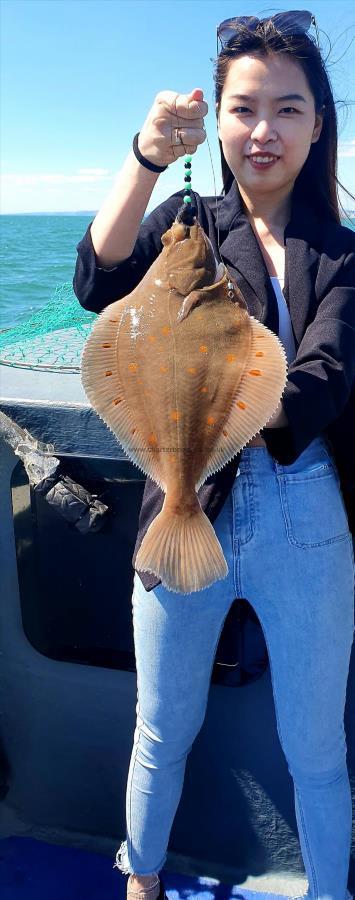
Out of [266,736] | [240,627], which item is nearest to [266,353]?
[240,627]

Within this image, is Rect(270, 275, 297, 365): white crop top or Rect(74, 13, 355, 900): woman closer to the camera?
Rect(74, 13, 355, 900): woman

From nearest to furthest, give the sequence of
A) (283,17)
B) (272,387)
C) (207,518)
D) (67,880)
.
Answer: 1. (272,387)
2. (207,518)
3. (283,17)
4. (67,880)

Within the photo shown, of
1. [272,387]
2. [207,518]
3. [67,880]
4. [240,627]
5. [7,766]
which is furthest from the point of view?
[7,766]

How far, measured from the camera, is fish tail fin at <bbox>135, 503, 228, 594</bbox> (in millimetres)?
1738

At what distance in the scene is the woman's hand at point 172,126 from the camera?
1.70 m

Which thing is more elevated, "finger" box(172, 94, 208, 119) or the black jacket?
"finger" box(172, 94, 208, 119)

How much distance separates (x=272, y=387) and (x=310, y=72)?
896 mm

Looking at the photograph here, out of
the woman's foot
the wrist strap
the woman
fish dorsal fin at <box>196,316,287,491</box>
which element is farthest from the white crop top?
the woman's foot

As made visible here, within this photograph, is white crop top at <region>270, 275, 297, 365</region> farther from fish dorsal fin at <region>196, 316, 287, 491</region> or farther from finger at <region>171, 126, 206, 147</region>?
finger at <region>171, 126, 206, 147</region>

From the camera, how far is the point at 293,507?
1.85m

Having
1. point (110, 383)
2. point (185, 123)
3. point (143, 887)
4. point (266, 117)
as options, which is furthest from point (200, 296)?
point (143, 887)

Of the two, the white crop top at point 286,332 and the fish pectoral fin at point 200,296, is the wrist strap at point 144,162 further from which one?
the white crop top at point 286,332

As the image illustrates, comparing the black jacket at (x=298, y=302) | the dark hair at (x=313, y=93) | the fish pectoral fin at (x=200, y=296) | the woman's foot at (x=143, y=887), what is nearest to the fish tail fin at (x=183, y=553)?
the black jacket at (x=298, y=302)

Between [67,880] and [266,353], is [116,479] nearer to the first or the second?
[266,353]
